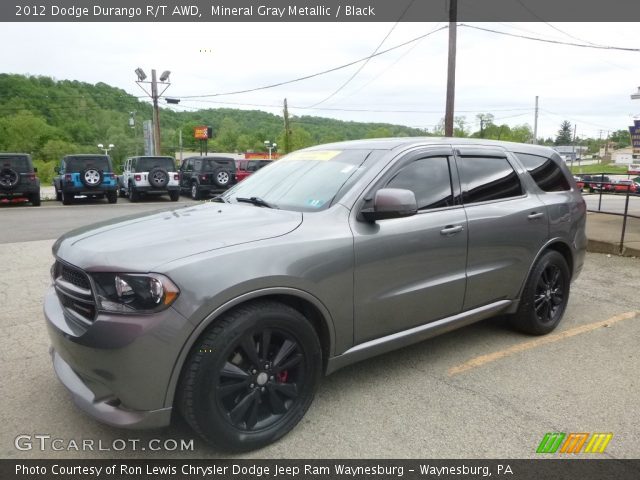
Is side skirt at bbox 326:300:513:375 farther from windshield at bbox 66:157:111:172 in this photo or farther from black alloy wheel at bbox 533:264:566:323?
windshield at bbox 66:157:111:172

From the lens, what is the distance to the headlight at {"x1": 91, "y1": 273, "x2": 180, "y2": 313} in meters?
2.17

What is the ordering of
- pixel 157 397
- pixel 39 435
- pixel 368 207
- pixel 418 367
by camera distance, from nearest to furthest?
pixel 157 397, pixel 39 435, pixel 368 207, pixel 418 367

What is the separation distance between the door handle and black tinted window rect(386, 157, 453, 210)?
0.17 m

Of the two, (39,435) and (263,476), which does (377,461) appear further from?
(39,435)

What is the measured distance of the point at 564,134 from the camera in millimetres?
145625

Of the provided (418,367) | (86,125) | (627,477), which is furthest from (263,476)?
(86,125)

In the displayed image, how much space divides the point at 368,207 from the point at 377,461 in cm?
145

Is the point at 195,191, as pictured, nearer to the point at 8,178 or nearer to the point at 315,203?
the point at 8,178

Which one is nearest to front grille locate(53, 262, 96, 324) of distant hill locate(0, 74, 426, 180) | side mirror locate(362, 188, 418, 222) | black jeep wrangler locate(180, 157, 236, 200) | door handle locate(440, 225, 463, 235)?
side mirror locate(362, 188, 418, 222)

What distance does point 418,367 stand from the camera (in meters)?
3.56

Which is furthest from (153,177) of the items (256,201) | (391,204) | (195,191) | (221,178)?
(391,204)

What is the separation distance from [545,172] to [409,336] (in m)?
2.27

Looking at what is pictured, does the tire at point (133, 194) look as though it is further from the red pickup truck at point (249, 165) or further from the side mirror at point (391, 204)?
the side mirror at point (391, 204)

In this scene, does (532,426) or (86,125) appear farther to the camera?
(86,125)
